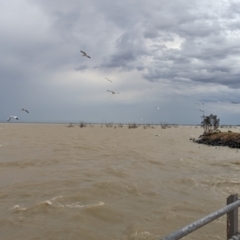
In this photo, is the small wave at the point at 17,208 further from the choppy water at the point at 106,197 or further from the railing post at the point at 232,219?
the railing post at the point at 232,219

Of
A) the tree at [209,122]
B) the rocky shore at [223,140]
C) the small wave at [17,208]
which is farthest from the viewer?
the tree at [209,122]

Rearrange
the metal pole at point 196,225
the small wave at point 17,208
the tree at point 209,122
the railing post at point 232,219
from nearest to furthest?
the metal pole at point 196,225 < the railing post at point 232,219 < the small wave at point 17,208 < the tree at point 209,122

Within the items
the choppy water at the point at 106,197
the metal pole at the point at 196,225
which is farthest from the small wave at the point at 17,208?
the metal pole at the point at 196,225

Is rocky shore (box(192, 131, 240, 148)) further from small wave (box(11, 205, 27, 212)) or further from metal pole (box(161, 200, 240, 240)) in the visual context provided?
metal pole (box(161, 200, 240, 240))

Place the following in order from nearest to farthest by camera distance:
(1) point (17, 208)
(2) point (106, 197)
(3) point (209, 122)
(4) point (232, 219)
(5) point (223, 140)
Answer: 1. (4) point (232, 219)
2. (1) point (17, 208)
3. (2) point (106, 197)
4. (5) point (223, 140)
5. (3) point (209, 122)

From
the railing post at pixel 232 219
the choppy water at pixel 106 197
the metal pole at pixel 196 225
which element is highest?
the metal pole at pixel 196 225

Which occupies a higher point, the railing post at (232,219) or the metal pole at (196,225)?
the metal pole at (196,225)

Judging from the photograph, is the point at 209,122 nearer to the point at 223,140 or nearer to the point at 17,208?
the point at 223,140

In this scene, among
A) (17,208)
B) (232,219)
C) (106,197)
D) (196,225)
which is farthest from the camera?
(106,197)

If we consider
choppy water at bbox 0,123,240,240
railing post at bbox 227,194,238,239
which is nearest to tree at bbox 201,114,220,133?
Result: choppy water at bbox 0,123,240,240

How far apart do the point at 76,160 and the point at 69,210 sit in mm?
7745

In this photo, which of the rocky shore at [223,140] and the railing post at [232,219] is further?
the rocky shore at [223,140]

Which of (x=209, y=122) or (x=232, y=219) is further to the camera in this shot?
(x=209, y=122)

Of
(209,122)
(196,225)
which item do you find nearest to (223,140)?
(209,122)
